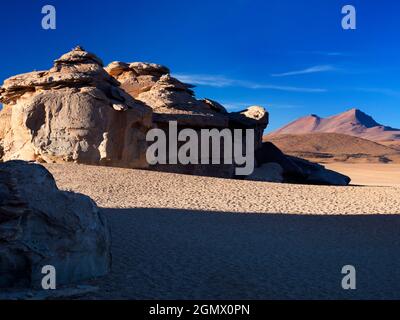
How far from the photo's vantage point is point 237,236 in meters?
8.34

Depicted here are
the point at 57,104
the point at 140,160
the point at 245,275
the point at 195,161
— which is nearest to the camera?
the point at 245,275

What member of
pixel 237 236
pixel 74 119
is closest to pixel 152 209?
pixel 237 236

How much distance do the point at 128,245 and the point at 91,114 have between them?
1028 cm

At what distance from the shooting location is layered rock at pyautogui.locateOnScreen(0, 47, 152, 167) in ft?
53.7

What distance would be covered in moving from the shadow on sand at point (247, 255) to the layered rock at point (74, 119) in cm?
702

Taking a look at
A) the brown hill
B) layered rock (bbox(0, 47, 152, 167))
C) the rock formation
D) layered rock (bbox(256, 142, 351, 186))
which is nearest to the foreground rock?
layered rock (bbox(0, 47, 152, 167))

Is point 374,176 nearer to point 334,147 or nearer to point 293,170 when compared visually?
point 293,170

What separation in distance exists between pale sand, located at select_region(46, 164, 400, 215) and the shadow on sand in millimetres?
981

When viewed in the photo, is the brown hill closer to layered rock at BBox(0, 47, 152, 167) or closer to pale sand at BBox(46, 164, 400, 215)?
layered rock at BBox(0, 47, 152, 167)

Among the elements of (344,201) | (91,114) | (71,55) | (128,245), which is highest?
(71,55)

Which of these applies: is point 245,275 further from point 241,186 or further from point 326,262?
point 241,186
